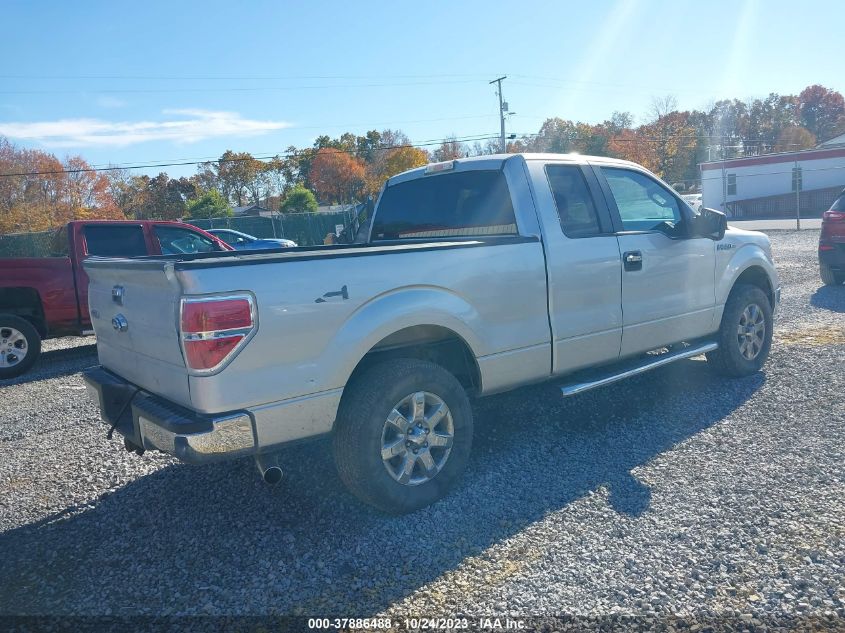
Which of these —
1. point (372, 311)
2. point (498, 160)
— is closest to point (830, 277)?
point (498, 160)

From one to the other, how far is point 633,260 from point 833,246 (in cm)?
802

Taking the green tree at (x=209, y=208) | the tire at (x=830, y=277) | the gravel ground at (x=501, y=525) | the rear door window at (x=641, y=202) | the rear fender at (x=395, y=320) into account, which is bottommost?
the gravel ground at (x=501, y=525)

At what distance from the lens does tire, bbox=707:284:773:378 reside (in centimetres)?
571

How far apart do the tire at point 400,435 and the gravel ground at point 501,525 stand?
0.60ft

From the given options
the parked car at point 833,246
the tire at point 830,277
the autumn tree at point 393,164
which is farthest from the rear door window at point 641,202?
the autumn tree at point 393,164

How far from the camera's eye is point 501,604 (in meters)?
2.78

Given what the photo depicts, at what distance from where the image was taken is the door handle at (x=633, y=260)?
4.69 m

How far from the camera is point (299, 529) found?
3.55 m

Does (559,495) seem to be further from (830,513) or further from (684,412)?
(684,412)

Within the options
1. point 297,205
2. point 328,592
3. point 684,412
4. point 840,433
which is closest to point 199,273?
point 328,592

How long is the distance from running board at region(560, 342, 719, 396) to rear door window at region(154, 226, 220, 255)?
21.3 feet

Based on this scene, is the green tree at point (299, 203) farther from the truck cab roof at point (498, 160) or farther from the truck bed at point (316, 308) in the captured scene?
the truck bed at point (316, 308)

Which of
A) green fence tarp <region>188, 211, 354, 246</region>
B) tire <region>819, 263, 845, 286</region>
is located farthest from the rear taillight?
green fence tarp <region>188, 211, 354, 246</region>

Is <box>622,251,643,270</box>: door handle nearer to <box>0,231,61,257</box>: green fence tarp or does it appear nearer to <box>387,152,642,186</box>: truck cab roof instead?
<box>387,152,642,186</box>: truck cab roof
